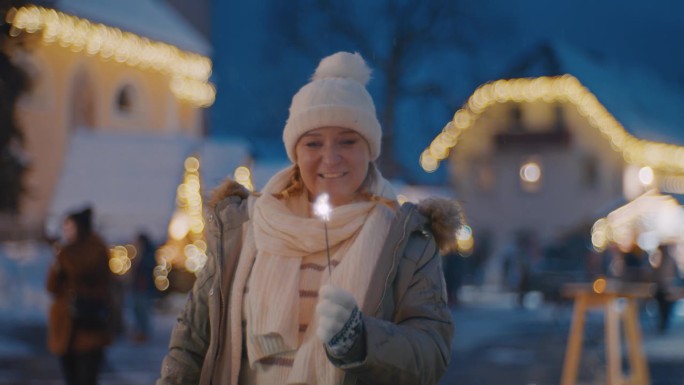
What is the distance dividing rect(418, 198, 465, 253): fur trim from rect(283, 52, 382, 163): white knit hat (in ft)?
1.00

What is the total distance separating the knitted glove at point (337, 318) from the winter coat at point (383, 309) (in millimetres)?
79

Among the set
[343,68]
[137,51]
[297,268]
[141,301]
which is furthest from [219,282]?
[137,51]

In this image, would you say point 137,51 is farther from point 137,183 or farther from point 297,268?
point 297,268

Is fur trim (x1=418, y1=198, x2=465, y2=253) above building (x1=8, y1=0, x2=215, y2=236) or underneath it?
underneath

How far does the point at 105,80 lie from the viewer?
121 ft

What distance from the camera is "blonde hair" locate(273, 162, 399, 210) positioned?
11.6 ft

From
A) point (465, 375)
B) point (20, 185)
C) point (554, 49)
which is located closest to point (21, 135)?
point (20, 185)

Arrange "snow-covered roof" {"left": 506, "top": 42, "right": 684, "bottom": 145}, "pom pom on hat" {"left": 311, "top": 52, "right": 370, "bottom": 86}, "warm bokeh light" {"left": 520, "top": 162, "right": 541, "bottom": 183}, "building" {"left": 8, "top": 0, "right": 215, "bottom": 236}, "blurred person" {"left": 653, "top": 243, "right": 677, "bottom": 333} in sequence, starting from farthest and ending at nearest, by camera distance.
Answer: "warm bokeh light" {"left": 520, "top": 162, "right": 541, "bottom": 183} → "snow-covered roof" {"left": 506, "top": 42, "right": 684, "bottom": 145} → "building" {"left": 8, "top": 0, "right": 215, "bottom": 236} → "blurred person" {"left": 653, "top": 243, "right": 677, "bottom": 333} → "pom pom on hat" {"left": 311, "top": 52, "right": 370, "bottom": 86}

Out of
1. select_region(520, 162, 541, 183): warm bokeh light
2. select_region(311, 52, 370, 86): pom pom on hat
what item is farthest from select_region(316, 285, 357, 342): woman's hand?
select_region(520, 162, 541, 183): warm bokeh light

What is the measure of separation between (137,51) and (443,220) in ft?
117

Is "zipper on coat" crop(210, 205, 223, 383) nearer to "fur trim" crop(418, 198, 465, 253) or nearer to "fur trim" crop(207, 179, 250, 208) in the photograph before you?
"fur trim" crop(207, 179, 250, 208)

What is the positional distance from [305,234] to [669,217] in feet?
93.3

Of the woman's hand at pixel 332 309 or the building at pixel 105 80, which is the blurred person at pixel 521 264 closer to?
the building at pixel 105 80

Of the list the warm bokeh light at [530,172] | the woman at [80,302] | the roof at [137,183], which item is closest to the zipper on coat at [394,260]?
the woman at [80,302]
